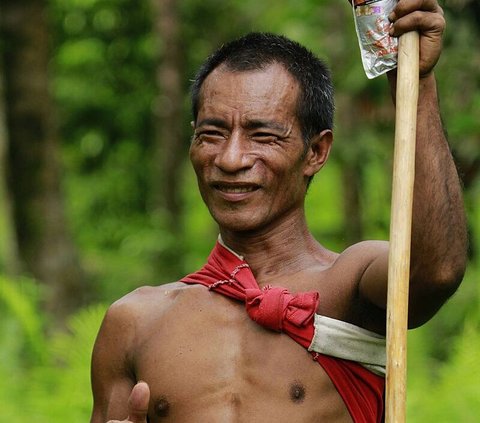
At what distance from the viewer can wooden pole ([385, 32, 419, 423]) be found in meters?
2.36

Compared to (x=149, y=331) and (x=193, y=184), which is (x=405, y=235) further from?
(x=193, y=184)

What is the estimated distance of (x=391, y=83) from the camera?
253 centimetres

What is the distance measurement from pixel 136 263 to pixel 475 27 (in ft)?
17.2

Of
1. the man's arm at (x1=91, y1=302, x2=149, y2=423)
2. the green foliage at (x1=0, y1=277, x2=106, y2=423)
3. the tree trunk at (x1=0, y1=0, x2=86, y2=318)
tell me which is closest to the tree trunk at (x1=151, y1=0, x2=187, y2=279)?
the tree trunk at (x1=0, y1=0, x2=86, y2=318)

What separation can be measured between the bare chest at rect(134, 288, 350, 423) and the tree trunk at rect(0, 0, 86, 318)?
4965mm

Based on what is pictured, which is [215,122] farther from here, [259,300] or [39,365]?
[39,365]

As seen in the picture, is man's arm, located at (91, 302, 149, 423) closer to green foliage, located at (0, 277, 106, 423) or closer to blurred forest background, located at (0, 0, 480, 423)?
blurred forest background, located at (0, 0, 480, 423)

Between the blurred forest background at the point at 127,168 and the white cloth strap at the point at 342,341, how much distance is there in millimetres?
1282

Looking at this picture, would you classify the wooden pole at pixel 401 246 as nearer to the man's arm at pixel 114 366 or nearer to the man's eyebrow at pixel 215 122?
the man's eyebrow at pixel 215 122

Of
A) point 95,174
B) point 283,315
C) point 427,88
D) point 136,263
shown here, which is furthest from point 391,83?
→ point 95,174

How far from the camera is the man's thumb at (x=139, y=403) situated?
2645mm

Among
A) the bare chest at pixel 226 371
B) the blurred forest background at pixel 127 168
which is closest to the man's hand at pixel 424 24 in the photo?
the bare chest at pixel 226 371

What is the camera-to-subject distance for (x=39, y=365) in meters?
6.77

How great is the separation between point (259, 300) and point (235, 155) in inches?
15.0
